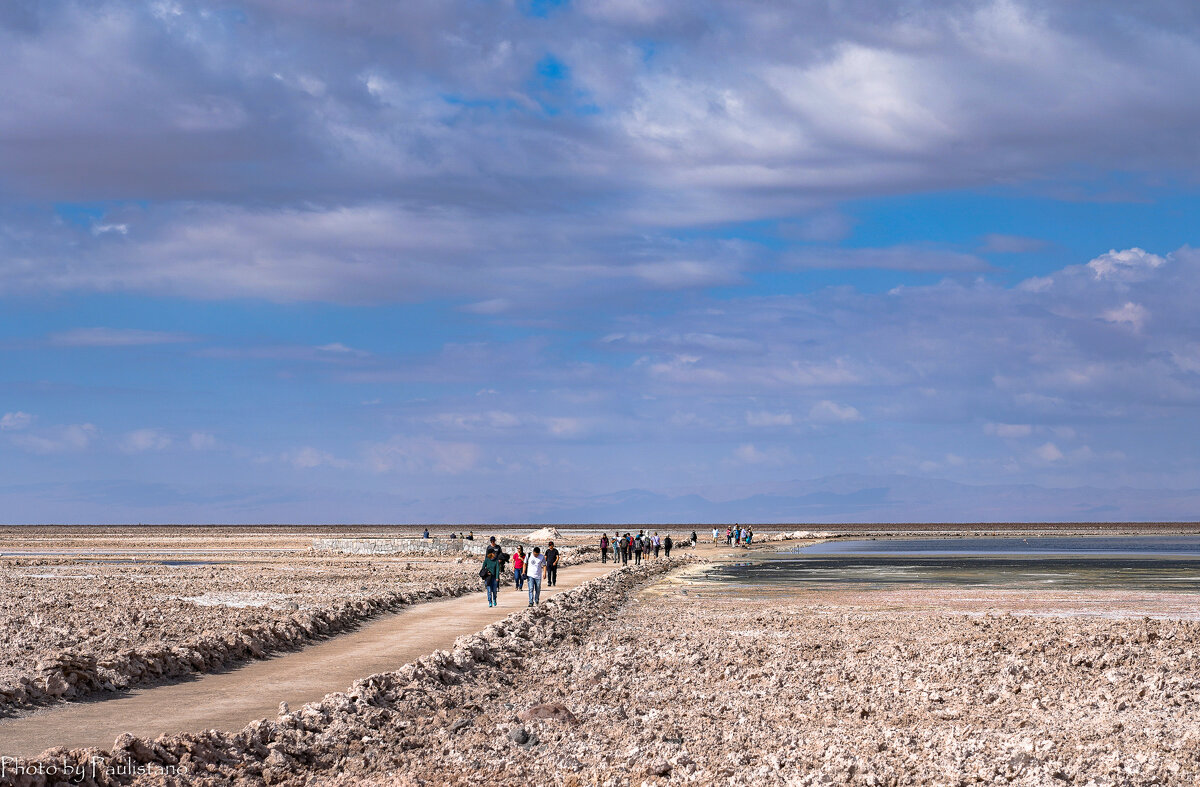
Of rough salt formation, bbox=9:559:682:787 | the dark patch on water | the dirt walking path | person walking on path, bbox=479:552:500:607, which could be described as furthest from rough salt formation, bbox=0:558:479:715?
the dark patch on water

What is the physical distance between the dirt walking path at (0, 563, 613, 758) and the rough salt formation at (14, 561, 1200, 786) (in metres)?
1.14

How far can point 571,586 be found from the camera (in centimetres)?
3725

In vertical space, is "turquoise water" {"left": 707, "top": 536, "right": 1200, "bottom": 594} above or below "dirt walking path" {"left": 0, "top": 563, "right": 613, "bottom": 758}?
below

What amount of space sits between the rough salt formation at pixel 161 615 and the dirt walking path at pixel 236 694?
538 millimetres

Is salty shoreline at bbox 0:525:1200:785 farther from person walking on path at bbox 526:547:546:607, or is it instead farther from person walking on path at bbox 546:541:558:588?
person walking on path at bbox 546:541:558:588

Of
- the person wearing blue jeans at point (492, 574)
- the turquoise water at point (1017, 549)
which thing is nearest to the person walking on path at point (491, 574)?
the person wearing blue jeans at point (492, 574)

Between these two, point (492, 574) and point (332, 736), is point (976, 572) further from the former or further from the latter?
point (332, 736)

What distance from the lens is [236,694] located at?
14852 millimetres

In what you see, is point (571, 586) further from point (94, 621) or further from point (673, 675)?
point (673, 675)

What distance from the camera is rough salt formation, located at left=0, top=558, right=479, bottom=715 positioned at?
15289mm

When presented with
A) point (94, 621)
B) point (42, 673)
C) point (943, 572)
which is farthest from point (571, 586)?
point (42, 673)

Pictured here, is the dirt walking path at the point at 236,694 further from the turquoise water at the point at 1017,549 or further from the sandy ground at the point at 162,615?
the turquoise water at the point at 1017,549

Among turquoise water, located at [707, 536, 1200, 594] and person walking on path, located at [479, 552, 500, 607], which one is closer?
person walking on path, located at [479, 552, 500, 607]

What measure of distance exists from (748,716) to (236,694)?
6.98 metres
